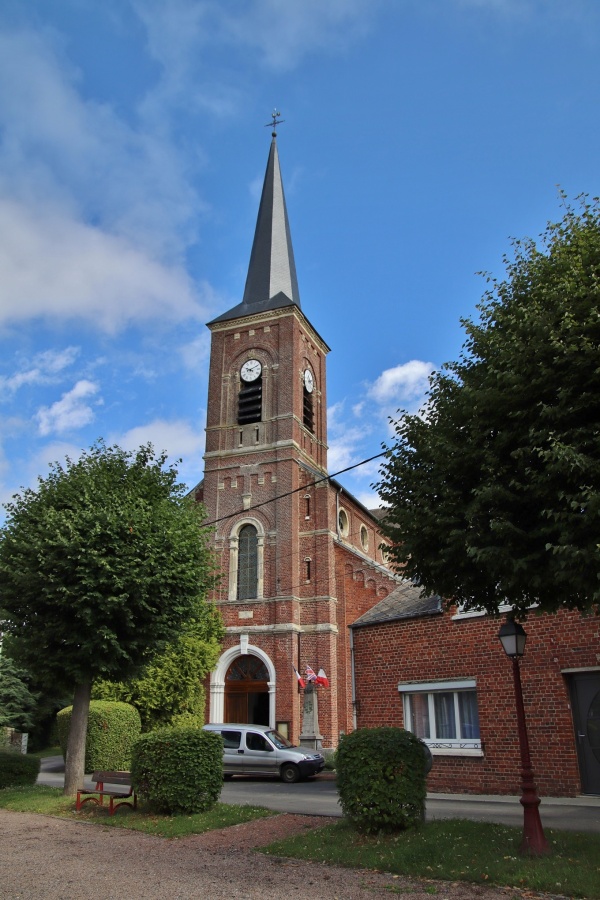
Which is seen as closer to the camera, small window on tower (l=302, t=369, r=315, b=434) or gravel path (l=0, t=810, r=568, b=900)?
gravel path (l=0, t=810, r=568, b=900)

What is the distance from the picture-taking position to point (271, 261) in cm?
3362

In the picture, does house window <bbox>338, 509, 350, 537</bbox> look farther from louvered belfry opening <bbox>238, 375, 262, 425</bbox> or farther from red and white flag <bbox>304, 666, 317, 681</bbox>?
red and white flag <bbox>304, 666, 317, 681</bbox>

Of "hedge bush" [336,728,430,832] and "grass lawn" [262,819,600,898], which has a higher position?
"hedge bush" [336,728,430,832]

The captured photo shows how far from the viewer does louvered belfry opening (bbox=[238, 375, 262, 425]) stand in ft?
99.8

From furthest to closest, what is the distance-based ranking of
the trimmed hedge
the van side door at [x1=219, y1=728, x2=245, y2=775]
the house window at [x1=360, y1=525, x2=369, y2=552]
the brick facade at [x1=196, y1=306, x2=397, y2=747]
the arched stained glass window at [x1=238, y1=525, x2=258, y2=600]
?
1. the house window at [x1=360, y1=525, x2=369, y2=552]
2. the arched stained glass window at [x1=238, y1=525, x2=258, y2=600]
3. the brick facade at [x1=196, y1=306, x2=397, y2=747]
4. the van side door at [x1=219, y1=728, x2=245, y2=775]
5. the trimmed hedge

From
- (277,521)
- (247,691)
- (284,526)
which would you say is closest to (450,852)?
(247,691)

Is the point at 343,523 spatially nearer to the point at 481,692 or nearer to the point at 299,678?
the point at 299,678

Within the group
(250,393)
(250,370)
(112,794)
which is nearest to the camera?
(112,794)

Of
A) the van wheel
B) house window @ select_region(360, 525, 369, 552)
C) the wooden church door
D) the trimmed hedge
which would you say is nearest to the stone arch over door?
the wooden church door

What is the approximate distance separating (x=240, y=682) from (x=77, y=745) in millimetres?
13350

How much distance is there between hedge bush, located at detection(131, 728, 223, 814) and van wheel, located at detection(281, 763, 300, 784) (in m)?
7.83

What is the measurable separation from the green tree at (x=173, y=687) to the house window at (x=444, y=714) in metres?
8.81

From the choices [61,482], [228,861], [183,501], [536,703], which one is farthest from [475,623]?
[61,482]

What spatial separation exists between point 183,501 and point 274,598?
1176cm
